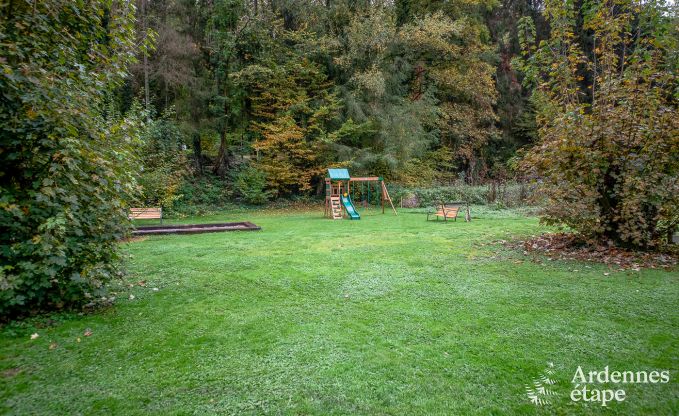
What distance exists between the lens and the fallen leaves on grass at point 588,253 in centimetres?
623

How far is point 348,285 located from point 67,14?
4.71 metres

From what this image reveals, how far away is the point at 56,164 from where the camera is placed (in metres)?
3.75

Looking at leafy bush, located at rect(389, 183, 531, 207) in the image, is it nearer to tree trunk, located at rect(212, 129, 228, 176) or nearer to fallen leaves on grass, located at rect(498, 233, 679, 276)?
tree trunk, located at rect(212, 129, 228, 176)

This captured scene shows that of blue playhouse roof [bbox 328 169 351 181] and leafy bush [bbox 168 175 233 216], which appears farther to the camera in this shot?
leafy bush [bbox 168 175 233 216]

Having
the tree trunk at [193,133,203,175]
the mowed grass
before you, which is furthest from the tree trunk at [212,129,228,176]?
the mowed grass

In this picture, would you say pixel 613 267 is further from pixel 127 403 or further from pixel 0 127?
pixel 0 127

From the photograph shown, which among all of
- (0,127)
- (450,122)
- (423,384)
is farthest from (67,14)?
(450,122)

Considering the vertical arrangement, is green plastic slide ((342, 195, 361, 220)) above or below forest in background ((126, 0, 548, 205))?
below

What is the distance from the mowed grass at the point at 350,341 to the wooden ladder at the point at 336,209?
816 centimetres

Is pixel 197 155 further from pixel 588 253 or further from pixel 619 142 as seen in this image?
pixel 619 142

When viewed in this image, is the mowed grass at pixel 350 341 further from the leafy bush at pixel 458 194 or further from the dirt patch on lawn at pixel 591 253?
the leafy bush at pixel 458 194

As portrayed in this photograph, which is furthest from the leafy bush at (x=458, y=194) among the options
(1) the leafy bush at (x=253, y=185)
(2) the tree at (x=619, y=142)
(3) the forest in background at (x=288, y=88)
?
(2) the tree at (x=619, y=142)

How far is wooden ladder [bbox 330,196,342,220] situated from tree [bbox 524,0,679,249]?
8.07 meters

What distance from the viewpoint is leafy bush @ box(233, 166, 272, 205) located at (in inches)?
740
